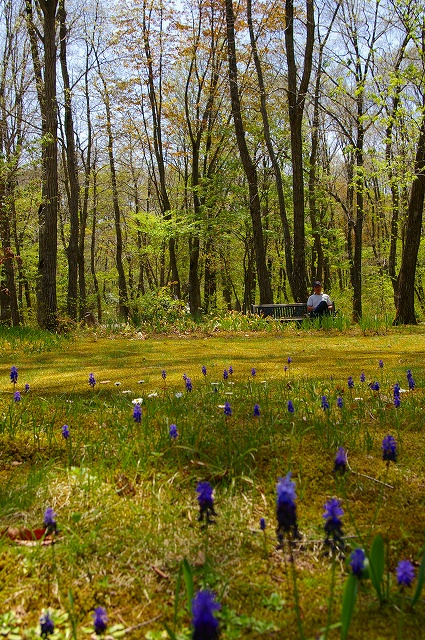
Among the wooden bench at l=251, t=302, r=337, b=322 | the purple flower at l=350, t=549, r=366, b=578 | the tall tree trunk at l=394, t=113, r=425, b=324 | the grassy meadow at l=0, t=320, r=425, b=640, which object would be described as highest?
the tall tree trunk at l=394, t=113, r=425, b=324

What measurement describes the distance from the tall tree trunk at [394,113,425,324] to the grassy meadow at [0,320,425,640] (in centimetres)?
795

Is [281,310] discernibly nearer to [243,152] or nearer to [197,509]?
[243,152]

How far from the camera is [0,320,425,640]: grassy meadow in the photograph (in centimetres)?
123

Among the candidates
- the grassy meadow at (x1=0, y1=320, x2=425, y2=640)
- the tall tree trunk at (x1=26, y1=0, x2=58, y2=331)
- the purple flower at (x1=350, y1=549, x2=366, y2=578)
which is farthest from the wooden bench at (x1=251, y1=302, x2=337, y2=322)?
the purple flower at (x1=350, y1=549, x2=366, y2=578)

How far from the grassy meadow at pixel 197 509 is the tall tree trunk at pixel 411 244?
26.1ft

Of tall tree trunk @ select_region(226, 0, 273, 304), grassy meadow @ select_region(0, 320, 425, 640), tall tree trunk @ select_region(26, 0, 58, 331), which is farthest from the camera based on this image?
tall tree trunk @ select_region(226, 0, 273, 304)

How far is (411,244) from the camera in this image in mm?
11031

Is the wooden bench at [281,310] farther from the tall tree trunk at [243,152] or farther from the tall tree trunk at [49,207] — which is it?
the tall tree trunk at [49,207]

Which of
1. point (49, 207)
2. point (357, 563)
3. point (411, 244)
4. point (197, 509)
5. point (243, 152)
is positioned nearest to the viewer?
point (357, 563)

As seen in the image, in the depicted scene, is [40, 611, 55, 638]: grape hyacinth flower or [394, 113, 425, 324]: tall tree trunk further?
[394, 113, 425, 324]: tall tree trunk

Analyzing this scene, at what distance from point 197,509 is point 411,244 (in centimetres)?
1073

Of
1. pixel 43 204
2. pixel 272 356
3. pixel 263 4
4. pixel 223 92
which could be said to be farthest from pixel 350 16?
pixel 272 356

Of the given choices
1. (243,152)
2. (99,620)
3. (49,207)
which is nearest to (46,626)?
(99,620)

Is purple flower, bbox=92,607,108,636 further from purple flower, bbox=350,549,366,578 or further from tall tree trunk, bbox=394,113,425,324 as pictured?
tall tree trunk, bbox=394,113,425,324
